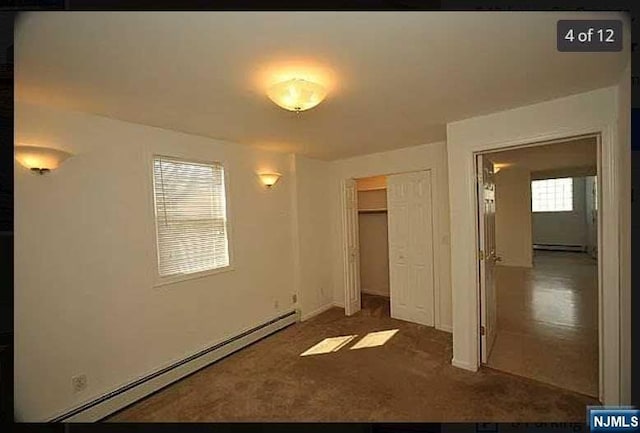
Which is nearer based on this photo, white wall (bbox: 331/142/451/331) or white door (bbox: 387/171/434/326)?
white wall (bbox: 331/142/451/331)

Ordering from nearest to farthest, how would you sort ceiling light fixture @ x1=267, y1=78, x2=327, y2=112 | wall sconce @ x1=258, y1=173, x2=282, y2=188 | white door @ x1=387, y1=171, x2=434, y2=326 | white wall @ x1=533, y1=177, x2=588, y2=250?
ceiling light fixture @ x1=267, y1=78, x2=327, y2=112
wall sconce @ x1=258, y1=173, x2=282, y2=188
white door @ x1=387, y1=171, x2=434, y2=326
white wall @ x1=533, y1=177, x2=588, y2=250

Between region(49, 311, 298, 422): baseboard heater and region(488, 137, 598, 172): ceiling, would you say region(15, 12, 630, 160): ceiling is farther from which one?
region(49, 311, 298, 422): baseboard heater

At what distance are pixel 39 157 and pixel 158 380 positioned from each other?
196 centimetres

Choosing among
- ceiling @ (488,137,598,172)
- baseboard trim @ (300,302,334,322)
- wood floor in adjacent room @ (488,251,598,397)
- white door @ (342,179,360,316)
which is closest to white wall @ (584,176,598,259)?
wood floor in adjacent room @ (488,251,598,397)

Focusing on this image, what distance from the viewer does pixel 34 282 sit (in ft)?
5.90

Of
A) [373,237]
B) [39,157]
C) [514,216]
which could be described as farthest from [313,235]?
[514,216]

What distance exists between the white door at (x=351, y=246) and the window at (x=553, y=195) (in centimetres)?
783

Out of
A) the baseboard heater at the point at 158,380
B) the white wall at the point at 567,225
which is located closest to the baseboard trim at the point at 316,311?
the baseboard heater at the point at 158,380

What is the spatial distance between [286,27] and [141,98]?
1275 millimetres

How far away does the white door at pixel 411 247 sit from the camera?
3.51 m

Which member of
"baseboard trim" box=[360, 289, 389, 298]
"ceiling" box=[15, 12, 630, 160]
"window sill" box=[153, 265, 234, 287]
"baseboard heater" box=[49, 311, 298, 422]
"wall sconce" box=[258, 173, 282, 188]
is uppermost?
"ceiling" box=[15, 12, 630, 160]

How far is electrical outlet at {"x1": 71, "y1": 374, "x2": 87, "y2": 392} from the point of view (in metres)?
1.94

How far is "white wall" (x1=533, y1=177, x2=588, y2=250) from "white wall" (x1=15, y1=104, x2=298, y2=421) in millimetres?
10729
